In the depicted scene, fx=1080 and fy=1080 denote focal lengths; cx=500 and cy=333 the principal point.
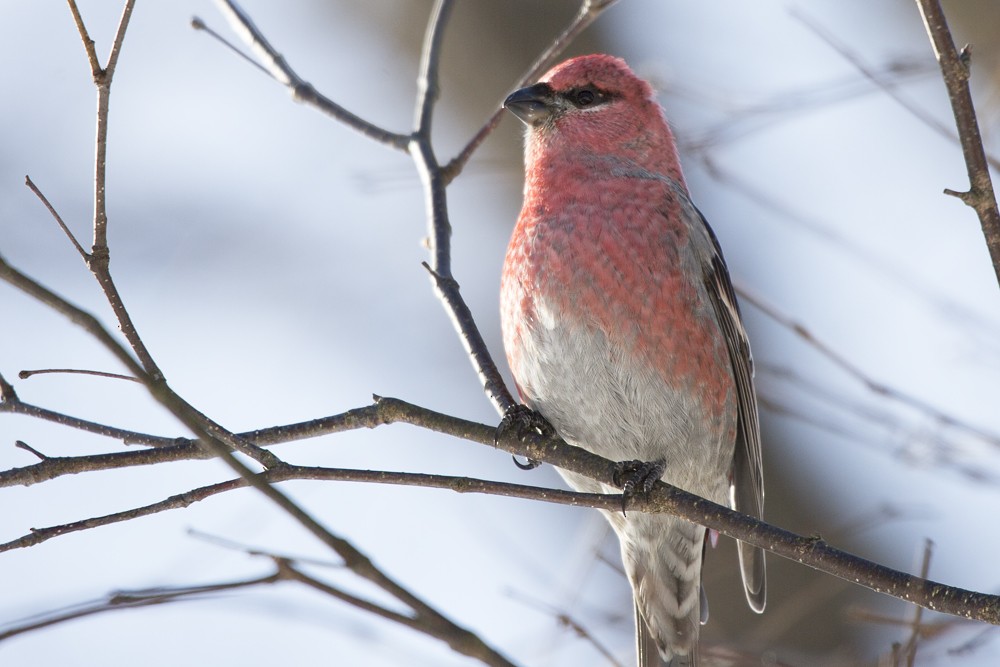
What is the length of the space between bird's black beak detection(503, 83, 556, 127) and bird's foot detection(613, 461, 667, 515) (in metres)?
1.34

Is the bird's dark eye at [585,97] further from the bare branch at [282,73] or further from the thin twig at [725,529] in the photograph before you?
the thin twig at [725,529]

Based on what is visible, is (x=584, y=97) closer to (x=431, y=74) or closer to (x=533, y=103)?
(x=533, y=103)

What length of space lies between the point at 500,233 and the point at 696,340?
306 cm

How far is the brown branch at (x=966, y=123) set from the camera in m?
1.81

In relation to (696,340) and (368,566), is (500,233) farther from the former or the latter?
(368,566)

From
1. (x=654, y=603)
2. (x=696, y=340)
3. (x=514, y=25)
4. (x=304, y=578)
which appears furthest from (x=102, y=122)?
(x=514, y=25)

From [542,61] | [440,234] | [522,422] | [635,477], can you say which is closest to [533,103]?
[542,61]

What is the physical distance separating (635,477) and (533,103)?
147 cm

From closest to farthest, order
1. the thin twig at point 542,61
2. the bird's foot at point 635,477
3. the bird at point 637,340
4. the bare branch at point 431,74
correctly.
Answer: the bird's foot at point 635,477, the bird at point 637,340, the thin twig at point 542,61, the bare branch at point 431,74

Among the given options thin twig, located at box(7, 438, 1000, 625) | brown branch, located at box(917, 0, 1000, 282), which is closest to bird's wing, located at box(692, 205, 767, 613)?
thin twig, located at box(7, 438, 1000, 625)

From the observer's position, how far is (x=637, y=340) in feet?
9.89

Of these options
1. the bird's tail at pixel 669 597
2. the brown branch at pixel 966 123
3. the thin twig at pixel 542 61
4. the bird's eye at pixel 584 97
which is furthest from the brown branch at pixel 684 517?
the bird's eye at pixel 584 97

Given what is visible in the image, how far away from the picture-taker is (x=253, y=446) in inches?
80.8

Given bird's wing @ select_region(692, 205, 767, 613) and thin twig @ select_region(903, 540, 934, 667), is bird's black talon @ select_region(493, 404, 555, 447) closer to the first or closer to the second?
bird's wing @ select_region(692, 205, 767, 613)
